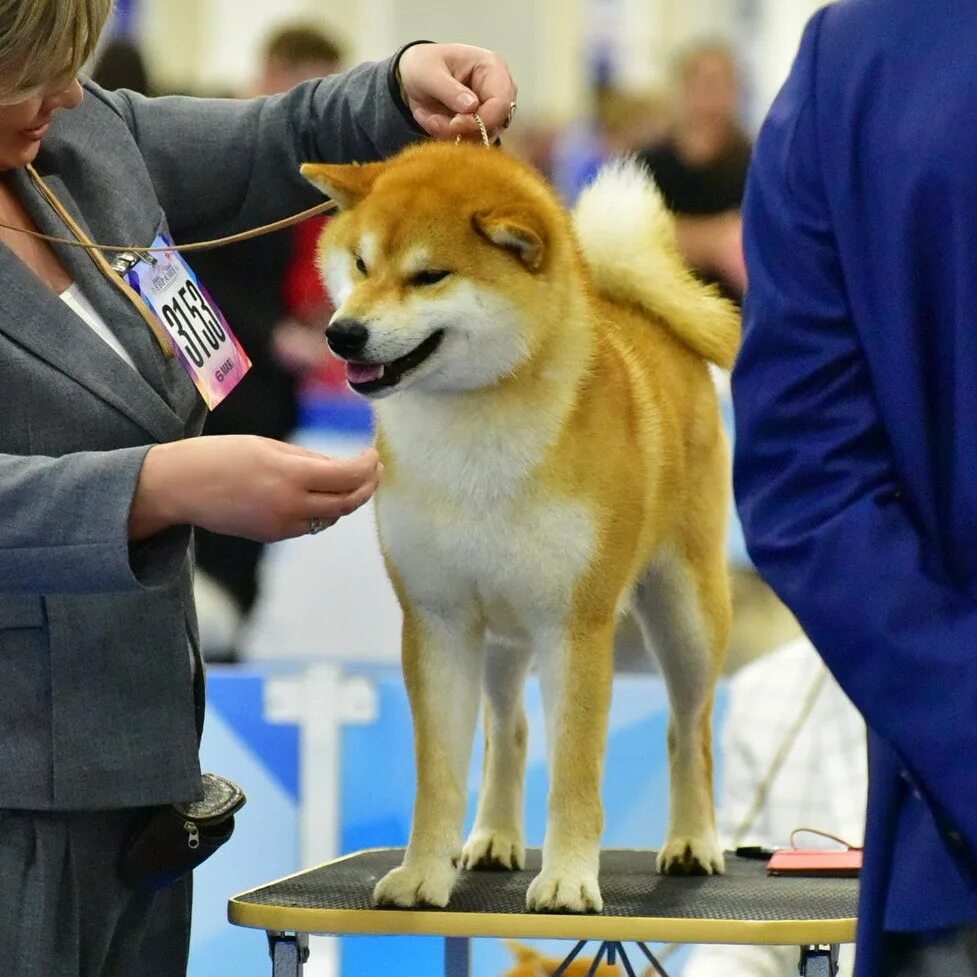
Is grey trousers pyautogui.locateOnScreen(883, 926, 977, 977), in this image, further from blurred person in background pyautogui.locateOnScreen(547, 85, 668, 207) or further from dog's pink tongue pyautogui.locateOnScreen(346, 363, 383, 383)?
blurred person in background pyautogui.locateOnScreen(547, 85, 668, 207)

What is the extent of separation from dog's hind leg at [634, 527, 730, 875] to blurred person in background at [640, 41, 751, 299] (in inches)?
74.4

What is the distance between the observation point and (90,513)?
976 millimetres

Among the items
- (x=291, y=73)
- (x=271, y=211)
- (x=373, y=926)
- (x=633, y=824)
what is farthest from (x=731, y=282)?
(x=373, y=926)

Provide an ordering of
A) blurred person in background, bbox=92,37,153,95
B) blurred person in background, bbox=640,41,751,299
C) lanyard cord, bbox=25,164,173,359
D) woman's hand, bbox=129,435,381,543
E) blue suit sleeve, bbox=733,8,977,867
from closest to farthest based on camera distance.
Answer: blue suit sleeve, bbox=733,8,977,867
woman's hand, bbox=129,435,381,543
lanyard cord, bbox=25,164,173,359
blurred person in background, bbox=92,37,153,95
blurred person in background, bbox=640,41,751,299

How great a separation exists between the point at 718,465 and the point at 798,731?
0.90m

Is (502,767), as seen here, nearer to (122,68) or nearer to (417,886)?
(417,886)

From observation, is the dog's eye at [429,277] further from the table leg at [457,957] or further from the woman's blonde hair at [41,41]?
the table leg at [457,957]

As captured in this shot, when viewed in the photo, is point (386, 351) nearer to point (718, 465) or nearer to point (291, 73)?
point (718, 465)

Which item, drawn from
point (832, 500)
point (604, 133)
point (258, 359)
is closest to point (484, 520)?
point (832, 500)

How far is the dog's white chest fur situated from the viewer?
1.37 m

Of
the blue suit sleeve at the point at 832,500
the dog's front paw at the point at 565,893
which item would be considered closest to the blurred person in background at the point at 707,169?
the dog's front paw at the point at 565,893

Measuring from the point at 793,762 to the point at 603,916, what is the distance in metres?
1.24

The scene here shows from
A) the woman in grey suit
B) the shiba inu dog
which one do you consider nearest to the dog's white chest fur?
the shiba inu dog

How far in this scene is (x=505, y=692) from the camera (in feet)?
5.42
